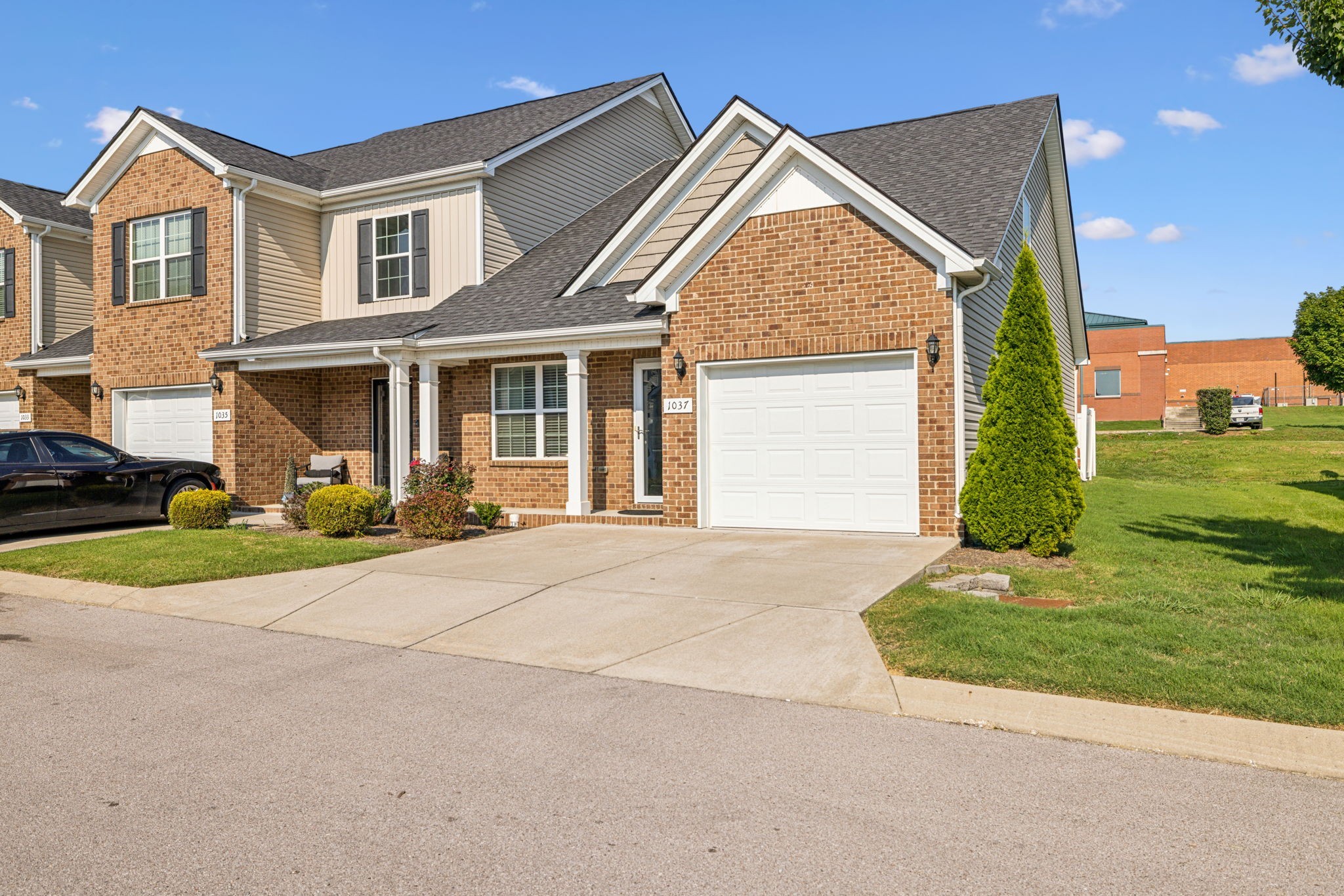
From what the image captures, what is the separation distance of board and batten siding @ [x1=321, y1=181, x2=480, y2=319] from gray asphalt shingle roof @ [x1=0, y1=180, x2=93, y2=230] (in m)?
7.89

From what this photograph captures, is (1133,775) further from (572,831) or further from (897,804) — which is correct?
(572,831)

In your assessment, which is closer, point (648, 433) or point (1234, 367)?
point (648, 433)

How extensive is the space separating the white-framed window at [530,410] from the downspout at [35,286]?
12663 mm

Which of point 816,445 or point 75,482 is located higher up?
point 816,445

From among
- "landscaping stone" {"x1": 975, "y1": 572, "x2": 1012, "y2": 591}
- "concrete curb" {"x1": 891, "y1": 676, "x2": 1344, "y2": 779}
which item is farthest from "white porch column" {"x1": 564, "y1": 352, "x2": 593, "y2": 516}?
"concrete curb" {"x1": 891, "y1": 676, "x2": 1344, "y2": 779}

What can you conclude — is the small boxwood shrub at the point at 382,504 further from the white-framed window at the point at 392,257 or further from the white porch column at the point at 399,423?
the white-framed window at the point at 392,257

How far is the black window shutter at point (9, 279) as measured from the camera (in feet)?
73.3

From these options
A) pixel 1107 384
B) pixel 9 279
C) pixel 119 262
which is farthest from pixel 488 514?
pixel 1107 384

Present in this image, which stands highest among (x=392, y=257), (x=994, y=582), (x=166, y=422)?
(x=392, y=257)

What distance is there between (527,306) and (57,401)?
13494 millimetres

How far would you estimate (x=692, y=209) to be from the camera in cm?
1541

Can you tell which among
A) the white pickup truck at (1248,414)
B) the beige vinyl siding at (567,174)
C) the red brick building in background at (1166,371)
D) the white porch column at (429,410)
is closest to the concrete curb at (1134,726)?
the white porch column at (429,410)

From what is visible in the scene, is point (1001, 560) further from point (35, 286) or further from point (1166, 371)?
point (1166, 371)

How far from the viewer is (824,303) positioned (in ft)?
40.4
